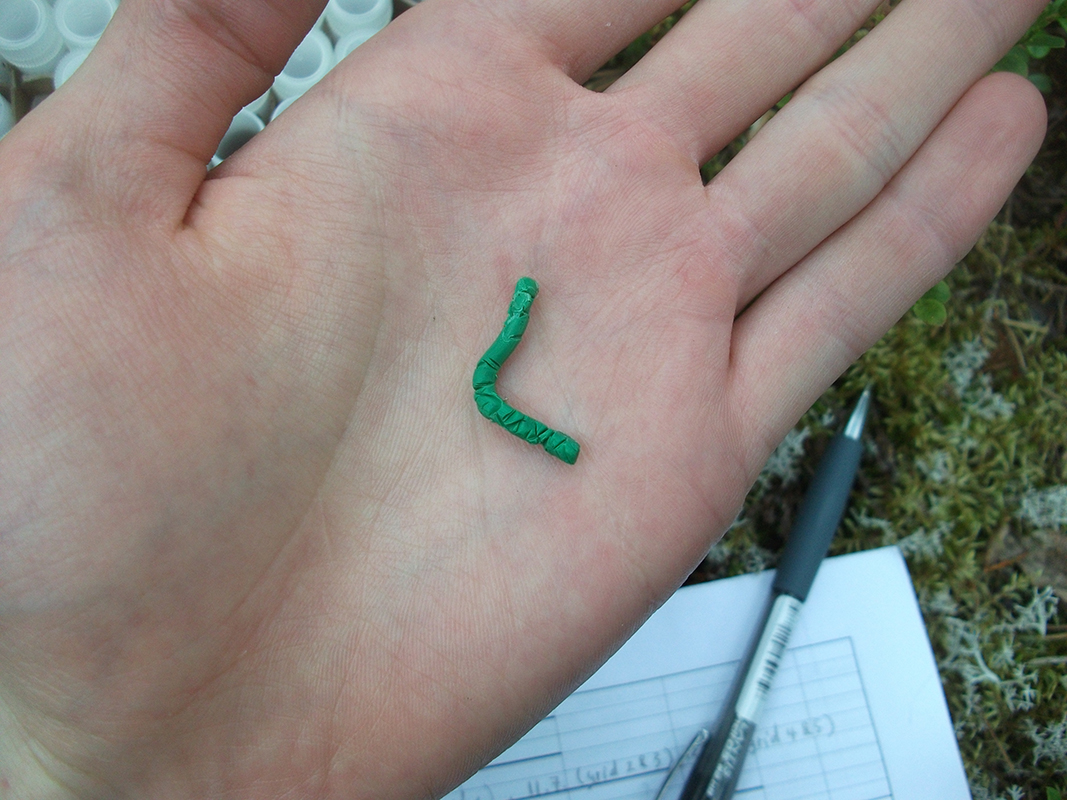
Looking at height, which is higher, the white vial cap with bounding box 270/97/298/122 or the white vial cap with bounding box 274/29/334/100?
the white vial cap with bounding box 274/29/334/100

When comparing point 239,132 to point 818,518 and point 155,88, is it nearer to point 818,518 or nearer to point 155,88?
point 155,88

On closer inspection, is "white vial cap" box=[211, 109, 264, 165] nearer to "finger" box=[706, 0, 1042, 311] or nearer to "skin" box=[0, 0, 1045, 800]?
"skin" box=[0, 0, 1045, 800]

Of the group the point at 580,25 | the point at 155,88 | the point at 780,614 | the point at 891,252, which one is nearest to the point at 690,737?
the point at 780,614

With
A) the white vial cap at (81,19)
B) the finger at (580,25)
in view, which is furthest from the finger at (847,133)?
the white vial cap at (81,19)

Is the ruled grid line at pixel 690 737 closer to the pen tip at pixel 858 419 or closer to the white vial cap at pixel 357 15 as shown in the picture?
the pen tip at pixel 858 419

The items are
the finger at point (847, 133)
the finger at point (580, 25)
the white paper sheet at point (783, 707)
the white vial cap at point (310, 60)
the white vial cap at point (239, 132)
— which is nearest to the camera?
the finger at point (580, 25)

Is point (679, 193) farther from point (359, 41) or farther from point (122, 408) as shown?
point (122, 408)

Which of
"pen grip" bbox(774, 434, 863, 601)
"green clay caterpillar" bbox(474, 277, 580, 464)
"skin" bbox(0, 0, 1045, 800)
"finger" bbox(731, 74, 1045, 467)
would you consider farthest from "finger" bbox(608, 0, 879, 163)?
"pen grip" bbox(774, 434, 863, 601)
